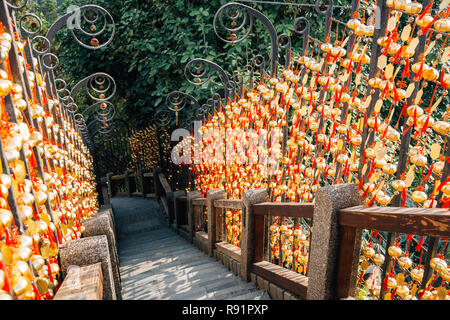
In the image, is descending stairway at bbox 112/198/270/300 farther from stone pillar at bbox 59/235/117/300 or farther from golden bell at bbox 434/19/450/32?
golden bell at bbox 434/19/450/32

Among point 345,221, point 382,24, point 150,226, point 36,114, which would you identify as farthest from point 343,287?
point 150,226

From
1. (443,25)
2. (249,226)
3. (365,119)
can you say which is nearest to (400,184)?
(365,119)

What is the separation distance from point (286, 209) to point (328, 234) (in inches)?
23.9

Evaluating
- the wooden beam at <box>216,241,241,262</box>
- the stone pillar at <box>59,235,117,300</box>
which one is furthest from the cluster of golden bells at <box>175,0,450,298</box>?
the stone pillar at <box>59,235,117,300</box>

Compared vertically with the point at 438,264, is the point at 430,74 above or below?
above

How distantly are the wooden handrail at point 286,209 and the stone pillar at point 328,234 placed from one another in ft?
0.74

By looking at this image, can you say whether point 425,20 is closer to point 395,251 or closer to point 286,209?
point 395,251

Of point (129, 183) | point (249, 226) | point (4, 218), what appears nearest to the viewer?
point (4, 218)

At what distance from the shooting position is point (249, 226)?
2.61m

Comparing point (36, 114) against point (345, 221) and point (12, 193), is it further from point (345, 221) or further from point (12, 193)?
point (345, 221)

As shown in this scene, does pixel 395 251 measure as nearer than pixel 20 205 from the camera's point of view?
No

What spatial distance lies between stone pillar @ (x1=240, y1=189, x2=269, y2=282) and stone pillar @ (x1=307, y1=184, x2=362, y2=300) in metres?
0.99

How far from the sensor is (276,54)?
9.37 feet
